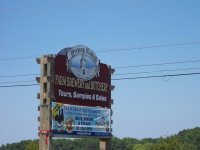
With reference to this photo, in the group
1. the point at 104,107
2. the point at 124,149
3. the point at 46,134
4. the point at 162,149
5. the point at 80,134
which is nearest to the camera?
the point at 46,134

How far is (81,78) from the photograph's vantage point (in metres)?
19.1

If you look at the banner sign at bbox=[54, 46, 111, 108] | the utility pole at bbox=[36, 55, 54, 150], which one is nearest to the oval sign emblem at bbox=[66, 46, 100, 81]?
the banner sign at bbox=[54, 46, 111, 108]

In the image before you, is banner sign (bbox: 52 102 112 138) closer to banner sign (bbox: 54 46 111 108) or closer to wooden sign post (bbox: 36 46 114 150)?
wooden sign post (bbox: 36 46 114 150)

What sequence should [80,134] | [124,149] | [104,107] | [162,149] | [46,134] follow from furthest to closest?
[124,149] < [162,149] < [104,107] < [80,134] < [46,134]

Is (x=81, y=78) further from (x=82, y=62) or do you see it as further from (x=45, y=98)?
(x=45, y=98)

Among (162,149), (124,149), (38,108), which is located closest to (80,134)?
(38,108)

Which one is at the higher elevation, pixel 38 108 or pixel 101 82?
pixel 101 82

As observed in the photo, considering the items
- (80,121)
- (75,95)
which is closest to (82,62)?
(75,95)

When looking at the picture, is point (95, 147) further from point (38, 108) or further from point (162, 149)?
point (38, 108)

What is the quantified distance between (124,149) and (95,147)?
10.2 meters

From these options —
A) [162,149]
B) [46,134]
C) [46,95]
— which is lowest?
[46,134]

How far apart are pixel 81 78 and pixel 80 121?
173 cm

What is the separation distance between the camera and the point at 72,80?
18.7 metres

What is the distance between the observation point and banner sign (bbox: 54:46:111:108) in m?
18.3
